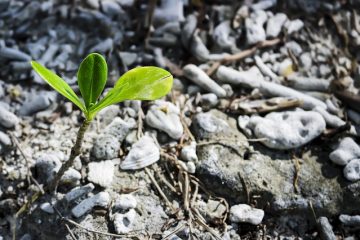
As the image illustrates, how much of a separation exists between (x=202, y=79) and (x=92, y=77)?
0.40 metres

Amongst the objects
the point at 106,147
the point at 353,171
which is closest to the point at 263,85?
the point at 353,171

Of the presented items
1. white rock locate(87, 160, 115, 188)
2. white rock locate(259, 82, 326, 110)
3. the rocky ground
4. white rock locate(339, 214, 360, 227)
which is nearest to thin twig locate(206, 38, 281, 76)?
the rocky ground

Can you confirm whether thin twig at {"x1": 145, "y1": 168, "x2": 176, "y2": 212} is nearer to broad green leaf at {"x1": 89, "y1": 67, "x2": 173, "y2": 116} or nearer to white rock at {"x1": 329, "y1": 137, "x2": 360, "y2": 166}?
broad green leaf at {"x1": 89, "y1": 67, "x2": 173, "y2": 116}

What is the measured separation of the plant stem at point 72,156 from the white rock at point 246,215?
1.15 ft

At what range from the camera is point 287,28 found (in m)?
1.26

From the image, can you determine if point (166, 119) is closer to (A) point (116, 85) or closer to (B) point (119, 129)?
→ (B) point (119, 129)

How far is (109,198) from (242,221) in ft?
0.93

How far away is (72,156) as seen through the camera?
2.76 ft

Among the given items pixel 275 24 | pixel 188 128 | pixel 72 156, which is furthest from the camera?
pixel 275 24

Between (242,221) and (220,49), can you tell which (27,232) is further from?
(220,49)

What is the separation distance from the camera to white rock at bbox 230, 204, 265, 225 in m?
0.95

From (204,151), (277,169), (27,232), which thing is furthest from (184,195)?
(27,232)

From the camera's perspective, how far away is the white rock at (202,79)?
3.63ft

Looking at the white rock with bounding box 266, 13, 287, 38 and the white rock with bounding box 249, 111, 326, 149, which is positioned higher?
the white rock with bounding box 266, 13, 287, 38
